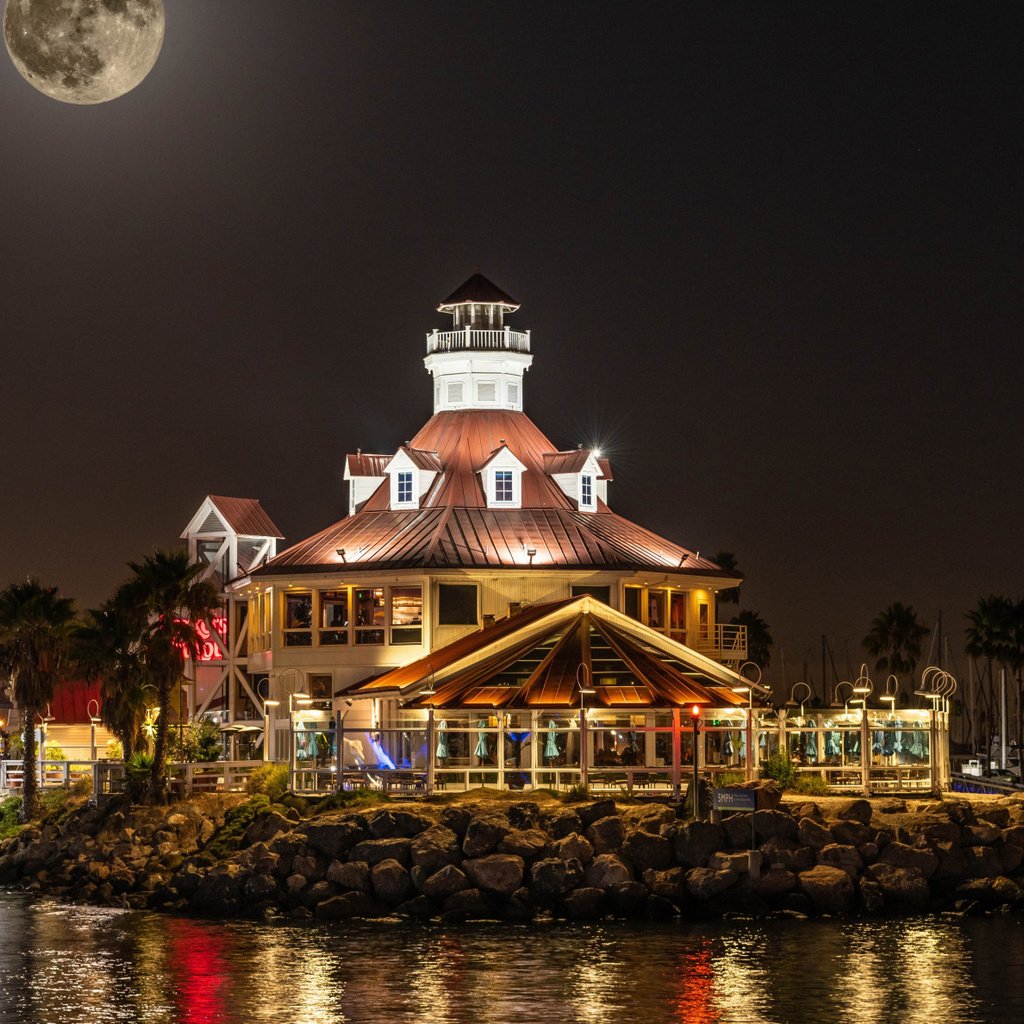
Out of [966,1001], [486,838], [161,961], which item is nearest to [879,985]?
[966,1001]

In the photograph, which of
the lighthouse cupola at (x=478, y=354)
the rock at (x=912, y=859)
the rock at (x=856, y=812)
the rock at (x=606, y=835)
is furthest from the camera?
the lighthouse cupola at (x=478, y=354)

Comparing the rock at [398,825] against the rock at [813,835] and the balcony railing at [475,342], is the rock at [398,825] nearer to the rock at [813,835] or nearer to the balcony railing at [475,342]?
the rock at [813,835]

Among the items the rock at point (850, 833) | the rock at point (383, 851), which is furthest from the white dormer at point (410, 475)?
the rock at point (850, 833)

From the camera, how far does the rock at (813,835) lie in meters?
45.3

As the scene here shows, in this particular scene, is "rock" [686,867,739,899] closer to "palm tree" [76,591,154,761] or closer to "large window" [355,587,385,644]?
"palm tree" [76,591,154,761]

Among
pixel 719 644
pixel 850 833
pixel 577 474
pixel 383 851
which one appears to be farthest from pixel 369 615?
pixel 850 833

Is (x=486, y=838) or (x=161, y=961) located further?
(x=486, y=838)

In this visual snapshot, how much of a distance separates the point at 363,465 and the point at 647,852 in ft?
81.5

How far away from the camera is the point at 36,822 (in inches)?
2265

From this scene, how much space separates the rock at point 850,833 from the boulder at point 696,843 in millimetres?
2451

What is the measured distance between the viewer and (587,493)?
66688 mm

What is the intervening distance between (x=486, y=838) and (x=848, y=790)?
35.4ft

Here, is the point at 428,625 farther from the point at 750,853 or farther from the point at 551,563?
the point at 750,853

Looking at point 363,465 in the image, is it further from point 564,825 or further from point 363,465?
point 564,825
